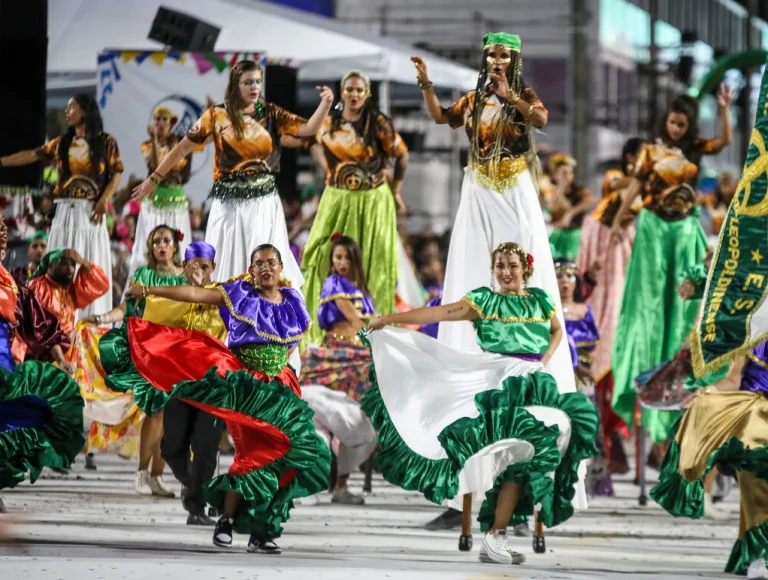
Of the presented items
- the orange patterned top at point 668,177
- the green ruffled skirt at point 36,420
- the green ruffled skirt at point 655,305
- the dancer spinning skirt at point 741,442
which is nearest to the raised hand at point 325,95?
the green ruffled skirt at point 36,420

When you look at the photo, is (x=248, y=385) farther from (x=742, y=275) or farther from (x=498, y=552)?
(x=742, y=275)

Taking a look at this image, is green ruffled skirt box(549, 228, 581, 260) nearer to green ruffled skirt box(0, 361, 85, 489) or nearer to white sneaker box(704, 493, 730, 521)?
white sneaker box(704, 493, 730, 521)

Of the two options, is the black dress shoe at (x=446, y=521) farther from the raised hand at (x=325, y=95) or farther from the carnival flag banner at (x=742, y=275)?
the raised hand at (x=325, y=95)

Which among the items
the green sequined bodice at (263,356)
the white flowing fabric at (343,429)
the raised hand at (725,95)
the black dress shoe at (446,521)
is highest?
the raised hand at (725,95)

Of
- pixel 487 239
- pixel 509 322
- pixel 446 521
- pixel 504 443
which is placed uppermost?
pixel 487 239

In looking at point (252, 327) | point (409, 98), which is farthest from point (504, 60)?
point (409, 98)

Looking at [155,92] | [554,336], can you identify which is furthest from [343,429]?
[155,92]

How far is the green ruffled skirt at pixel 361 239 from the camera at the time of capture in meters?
9.88

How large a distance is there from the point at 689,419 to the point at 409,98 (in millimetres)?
13873

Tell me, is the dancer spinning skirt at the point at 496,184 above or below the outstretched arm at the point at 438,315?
above

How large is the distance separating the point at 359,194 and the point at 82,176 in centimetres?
170

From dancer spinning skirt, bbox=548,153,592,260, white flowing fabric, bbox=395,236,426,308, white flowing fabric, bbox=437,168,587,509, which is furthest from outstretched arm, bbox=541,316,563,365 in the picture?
dancer spinning skirt, bbox=548,153,592,260

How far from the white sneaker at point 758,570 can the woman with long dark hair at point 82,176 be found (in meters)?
4.69

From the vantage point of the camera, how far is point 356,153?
978 centimetres
